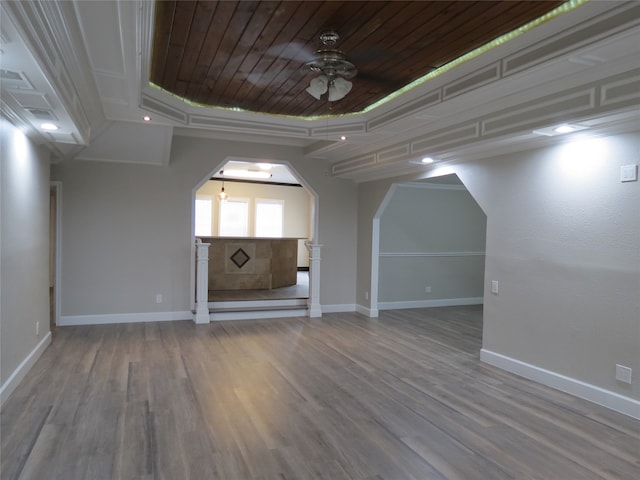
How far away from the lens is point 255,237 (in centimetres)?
788

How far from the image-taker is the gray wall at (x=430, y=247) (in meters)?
7.53

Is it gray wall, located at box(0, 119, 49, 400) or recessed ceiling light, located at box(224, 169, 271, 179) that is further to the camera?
recessed ceiling light, located at box(224, 169, 271, 179)

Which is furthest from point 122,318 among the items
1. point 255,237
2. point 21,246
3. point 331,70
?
point 331,70

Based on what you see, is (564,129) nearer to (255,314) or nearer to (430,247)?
(430,247)

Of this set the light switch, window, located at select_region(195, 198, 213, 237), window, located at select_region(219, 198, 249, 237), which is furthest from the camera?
window, located at select_region(219, 198, 249, 237)

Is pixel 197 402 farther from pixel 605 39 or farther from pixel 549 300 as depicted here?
pixel 605 39

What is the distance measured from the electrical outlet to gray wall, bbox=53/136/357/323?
16.7 ft

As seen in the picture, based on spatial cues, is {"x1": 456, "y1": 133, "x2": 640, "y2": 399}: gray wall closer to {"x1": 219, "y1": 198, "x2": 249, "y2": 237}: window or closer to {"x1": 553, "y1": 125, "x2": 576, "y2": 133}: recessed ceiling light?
{"x1": 553, "y1": 125, "x2": 576, "y2": 133}: recessed ceiling light

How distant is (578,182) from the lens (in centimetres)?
370

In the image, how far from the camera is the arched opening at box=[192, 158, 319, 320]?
6.80 m

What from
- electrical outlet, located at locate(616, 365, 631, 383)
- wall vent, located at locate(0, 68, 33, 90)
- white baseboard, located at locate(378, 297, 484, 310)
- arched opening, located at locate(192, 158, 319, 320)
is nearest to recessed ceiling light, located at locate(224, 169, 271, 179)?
arched opening, located at locate(192, 158, 319, 320)

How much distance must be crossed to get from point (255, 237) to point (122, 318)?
270cm

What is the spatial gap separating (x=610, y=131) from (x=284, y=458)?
342cm

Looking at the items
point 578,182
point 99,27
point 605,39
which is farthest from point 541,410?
point 99,27
